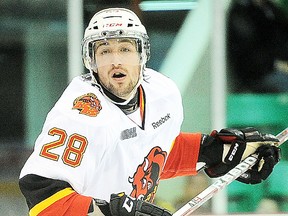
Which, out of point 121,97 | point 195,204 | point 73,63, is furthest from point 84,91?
point 73,63

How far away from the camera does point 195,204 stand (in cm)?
263

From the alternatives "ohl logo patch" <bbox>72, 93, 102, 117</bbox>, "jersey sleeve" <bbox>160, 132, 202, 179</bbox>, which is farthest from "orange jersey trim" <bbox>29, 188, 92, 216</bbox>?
"jersey sleeve" <bbox>160, 132, 202, 179</bbox>

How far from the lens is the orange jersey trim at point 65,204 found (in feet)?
7.48

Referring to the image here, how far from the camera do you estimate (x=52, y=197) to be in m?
2.30

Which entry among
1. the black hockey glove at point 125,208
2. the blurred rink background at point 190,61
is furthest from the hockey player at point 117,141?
the blurred rink background at point 190,61

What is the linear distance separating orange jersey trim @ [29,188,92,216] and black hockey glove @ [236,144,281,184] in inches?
32.2

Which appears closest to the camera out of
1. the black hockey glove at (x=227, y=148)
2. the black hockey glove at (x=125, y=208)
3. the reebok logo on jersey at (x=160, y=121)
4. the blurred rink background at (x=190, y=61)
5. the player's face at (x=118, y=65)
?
the black hockey glove at (x=125, y=208)

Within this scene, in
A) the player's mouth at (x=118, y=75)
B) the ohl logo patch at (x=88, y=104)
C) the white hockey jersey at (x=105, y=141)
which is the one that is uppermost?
the player's mouth at (x=118, y=75)

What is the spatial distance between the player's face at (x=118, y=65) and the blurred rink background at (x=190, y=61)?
6.38ft

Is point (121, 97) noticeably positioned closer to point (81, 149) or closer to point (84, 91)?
point (84, 91)

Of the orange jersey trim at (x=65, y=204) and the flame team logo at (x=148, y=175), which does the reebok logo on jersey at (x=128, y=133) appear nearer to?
the flame team logo at (x=148, y=175)

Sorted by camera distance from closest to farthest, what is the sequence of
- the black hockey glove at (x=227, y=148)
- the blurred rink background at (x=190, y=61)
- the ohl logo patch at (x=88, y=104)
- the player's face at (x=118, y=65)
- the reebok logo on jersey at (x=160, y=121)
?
the ohl logo patch at (x=88, y=104)
the player's face at (x=118, y=65)
the reebok logo on jersey at (x=160, y=121)
the black hockey glove at (x=227, y=148)
the blurred rink background at (x=190, y=61)

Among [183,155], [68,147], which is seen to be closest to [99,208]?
[68,147]

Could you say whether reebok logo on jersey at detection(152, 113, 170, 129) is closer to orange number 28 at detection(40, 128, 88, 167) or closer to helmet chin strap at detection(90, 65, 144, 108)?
helmet chin strap at detection(90, 65, 144, 108)
